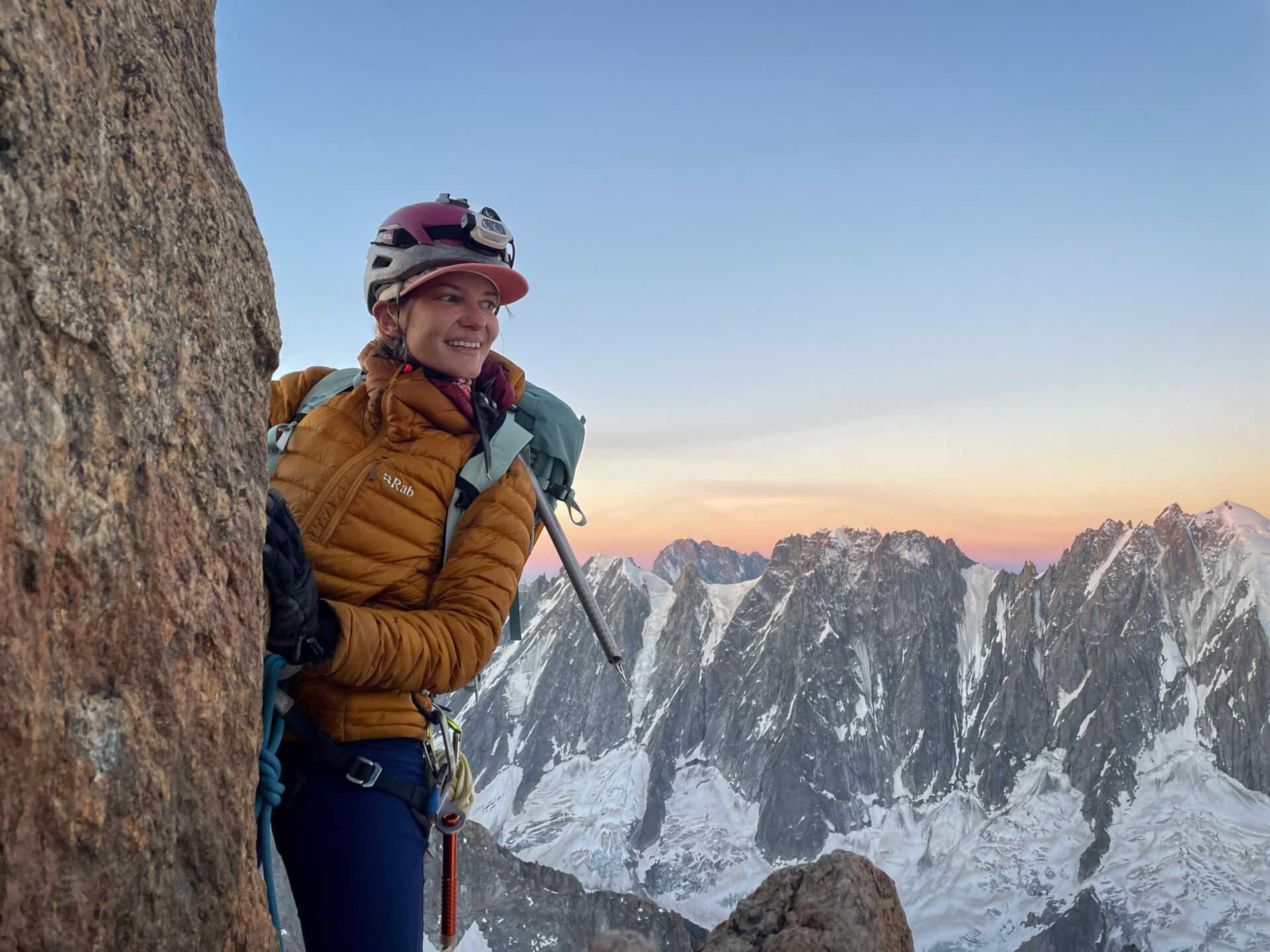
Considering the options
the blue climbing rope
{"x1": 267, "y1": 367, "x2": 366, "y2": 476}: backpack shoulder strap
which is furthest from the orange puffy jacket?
the blue climbing rope

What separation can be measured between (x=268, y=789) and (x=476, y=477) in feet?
5.29

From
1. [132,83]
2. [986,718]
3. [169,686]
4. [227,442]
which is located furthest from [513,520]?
[986,718]

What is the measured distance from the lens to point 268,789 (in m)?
3.26

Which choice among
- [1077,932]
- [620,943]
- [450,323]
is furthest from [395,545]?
[1077,932]

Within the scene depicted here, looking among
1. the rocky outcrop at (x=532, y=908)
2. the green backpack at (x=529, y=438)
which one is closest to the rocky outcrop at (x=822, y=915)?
the green backpack at (x=529, y=438)

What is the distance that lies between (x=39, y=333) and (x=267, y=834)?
2.09 meters

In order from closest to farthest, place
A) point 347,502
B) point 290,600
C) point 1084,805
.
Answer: point 290,600 < point 347,502 < point 1084,805

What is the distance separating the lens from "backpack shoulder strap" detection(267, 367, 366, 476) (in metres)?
4.33

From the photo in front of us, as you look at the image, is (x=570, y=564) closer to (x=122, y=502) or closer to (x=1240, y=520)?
(x=122, y=502)

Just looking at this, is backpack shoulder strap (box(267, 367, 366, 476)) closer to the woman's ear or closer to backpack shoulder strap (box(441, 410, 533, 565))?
the woman's ear

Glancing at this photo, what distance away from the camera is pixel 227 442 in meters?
3.00

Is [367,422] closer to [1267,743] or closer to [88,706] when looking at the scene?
[88,706]

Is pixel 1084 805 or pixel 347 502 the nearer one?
pixel 347 502

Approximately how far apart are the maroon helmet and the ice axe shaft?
1.16 m
